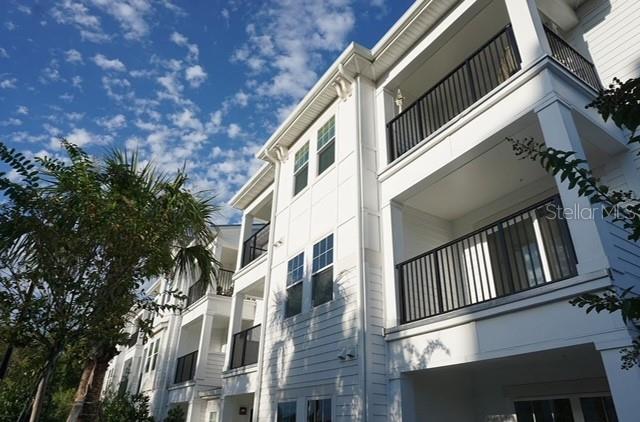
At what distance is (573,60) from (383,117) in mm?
3848

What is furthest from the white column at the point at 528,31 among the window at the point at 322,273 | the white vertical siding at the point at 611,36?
the window at the point at 322,273

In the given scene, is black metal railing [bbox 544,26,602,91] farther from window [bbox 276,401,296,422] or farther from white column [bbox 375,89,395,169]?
window [bbox 276,401,296,422]

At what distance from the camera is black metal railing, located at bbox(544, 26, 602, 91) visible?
7062 millimetres

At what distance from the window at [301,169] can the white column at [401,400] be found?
6074 mm

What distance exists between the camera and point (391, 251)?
26.5ft

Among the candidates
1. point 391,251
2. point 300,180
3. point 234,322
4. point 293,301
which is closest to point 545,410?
point 391,251

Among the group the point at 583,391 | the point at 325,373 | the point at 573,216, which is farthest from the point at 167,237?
the point at 583,391

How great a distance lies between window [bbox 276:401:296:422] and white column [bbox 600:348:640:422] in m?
6.19

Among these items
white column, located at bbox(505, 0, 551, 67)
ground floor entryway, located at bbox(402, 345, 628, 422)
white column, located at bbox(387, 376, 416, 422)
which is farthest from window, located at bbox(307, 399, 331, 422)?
white column, located at bbox(505, 0, 551, 67)

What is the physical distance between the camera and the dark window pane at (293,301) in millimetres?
9930

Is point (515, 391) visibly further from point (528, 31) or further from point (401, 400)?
point (528, 31)

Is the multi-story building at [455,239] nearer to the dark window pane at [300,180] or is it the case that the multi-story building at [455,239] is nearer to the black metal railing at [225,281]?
the dark window pane at [300,180]

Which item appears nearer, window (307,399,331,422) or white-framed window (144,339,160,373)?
window (307,399,331,422)

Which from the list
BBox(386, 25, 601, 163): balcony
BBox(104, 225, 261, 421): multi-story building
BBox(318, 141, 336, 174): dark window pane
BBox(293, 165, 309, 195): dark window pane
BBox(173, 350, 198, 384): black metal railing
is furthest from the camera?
BBox(173, 350, 198, 384): black metal railing
